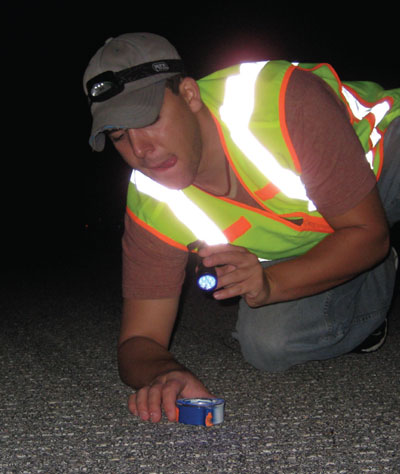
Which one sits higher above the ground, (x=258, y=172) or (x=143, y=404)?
(x=258, y=172)

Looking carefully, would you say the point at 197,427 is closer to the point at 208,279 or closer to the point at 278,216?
the point at 208,279

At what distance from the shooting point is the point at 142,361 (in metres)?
1.23

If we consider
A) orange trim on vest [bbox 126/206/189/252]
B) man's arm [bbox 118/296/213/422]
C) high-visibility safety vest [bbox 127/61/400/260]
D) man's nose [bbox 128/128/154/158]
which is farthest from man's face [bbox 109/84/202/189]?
man's arm [bbox 118/296/213/422]

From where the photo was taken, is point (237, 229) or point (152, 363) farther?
point (237, 229)

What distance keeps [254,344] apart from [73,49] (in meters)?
5.96

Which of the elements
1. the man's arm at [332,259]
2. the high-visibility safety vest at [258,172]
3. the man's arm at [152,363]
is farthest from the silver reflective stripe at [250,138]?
the man's arm at [152,363]

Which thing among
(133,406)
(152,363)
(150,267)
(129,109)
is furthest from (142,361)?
(129,109)

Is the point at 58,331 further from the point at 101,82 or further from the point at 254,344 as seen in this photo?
the point at 101,82

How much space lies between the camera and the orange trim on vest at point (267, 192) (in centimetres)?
122

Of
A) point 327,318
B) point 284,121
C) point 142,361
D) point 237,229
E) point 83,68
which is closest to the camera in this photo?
point 284,121

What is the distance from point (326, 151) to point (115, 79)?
482 mm

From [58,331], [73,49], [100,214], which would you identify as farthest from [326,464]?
[73,49]

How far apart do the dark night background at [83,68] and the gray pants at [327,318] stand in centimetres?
291

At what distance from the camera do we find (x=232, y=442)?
944mm
